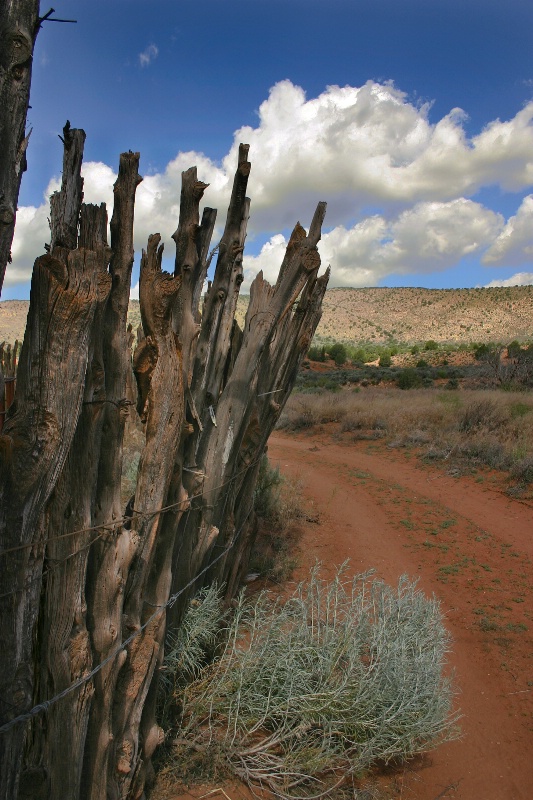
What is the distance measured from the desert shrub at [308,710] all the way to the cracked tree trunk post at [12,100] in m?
2.60

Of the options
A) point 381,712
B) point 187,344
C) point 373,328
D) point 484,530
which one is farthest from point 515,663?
point 373,328

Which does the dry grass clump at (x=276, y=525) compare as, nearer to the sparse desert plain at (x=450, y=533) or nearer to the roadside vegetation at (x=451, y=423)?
the sparse desert plain at (x=450, y=533)

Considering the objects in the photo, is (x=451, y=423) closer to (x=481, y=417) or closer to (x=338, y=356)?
(x=481, y=417)

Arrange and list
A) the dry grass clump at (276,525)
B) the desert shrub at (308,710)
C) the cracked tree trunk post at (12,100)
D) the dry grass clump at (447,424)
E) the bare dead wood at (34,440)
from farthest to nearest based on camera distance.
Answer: the dry grass clump at (447,424)
the dry grass clump at (276,525)
the desert shrub at (308,710)
the bare dead wood at (34,440)
the cracked tree trunk post at (12,100)

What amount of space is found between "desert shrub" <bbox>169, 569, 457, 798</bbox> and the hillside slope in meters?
61.1

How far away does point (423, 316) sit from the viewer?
7594 cm

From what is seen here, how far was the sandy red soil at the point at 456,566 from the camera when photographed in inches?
142

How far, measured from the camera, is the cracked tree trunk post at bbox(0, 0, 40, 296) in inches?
71.3

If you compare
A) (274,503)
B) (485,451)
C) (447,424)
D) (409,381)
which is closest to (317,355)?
(409,381)

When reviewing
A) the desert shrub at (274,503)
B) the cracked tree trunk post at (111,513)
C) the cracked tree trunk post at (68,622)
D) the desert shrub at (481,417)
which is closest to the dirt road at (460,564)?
the desert shrub at (274,503)

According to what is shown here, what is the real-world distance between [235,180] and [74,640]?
9.68 ft

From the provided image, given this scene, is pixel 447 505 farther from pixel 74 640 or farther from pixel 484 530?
pixel 74 640

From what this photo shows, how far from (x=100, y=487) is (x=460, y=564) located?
17.9 feet

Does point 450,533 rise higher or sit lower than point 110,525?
lower
